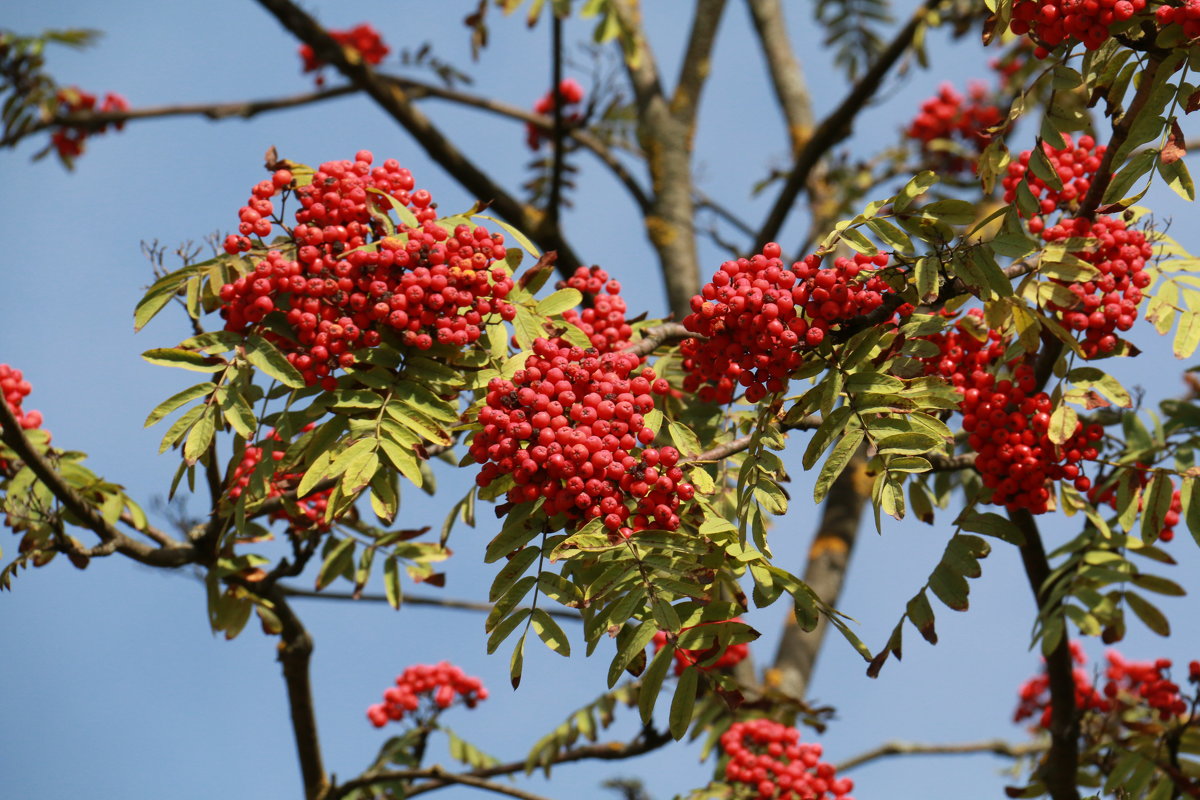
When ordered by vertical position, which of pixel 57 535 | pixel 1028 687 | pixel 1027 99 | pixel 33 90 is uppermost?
pixel 33 90

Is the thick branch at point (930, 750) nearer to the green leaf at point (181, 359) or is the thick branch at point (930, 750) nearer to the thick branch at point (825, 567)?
the thick branch at point (825, 567)

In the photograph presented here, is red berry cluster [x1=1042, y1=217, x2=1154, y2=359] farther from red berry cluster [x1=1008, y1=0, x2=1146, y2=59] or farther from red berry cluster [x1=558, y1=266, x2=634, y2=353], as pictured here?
red berry cluster [x1=558, y1=266, x2=634, y2=353]

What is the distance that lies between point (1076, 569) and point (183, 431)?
A: 2857 millimetres

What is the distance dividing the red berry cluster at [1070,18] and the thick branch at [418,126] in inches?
181

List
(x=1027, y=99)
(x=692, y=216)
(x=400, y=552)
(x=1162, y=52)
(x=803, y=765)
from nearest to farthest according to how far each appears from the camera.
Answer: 1. (x=1162, y=52)
2. (x=1027, y=99)
3. (x=400, y=552)
4. (x=803, y=765)
5. (x=692, y=216)

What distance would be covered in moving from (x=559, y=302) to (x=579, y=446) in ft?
2.48

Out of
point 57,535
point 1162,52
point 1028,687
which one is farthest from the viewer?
point 1028,687

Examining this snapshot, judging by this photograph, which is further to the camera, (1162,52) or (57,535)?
(57,535)

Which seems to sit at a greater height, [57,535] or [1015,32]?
[1015,32]

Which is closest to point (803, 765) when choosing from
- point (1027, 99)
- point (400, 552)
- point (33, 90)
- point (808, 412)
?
point (400, 552)

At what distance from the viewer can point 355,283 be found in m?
2.89

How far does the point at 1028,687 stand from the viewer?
7.02 meters

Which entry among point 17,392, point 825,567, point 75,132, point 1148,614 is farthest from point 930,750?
point 75,132

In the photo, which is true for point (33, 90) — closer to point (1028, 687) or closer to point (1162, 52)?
point (1162, 52)
